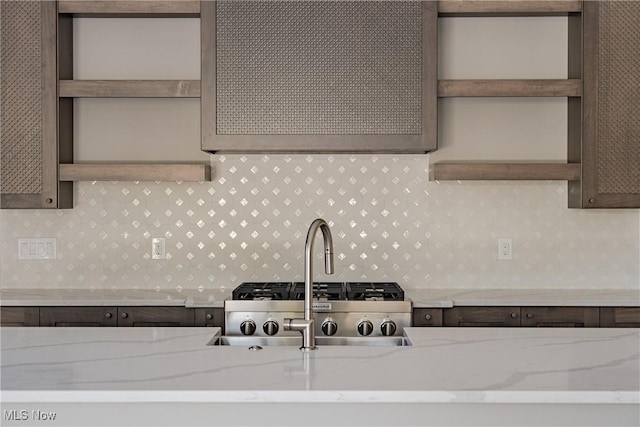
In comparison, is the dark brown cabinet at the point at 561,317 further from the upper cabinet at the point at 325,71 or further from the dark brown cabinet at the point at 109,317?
the dark brown cabinet at the point at 109,317

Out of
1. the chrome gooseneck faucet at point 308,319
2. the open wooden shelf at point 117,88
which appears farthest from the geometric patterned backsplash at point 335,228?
the chrome gooseneck faucet at point 308,319

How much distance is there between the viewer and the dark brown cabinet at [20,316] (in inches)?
137

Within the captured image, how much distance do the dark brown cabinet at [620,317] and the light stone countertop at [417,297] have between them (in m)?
0.03

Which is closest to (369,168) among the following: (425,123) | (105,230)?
(425,123)

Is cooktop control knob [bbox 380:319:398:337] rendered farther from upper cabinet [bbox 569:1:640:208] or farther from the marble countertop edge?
the marble countertop edge

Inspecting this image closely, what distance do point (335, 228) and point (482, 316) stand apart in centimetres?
101

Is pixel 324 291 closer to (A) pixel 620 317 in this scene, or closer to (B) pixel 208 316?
(B) pixel 208 316

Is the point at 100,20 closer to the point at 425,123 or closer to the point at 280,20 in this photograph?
the point at 280,20

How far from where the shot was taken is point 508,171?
12.2 ft

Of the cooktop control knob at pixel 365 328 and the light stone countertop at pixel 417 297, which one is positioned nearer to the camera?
the cooktop control knob at pixel 365 328

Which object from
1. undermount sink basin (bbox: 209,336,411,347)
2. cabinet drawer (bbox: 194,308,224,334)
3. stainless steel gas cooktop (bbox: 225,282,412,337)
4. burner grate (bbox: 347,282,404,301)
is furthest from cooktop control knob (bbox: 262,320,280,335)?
undermount sink basin (bbox: 209,336,411,347)

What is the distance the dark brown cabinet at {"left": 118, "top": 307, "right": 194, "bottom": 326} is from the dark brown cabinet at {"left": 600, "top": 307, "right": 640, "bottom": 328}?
208 centimetres

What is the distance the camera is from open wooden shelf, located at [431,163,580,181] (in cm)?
372

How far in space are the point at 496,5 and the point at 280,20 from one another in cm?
119
